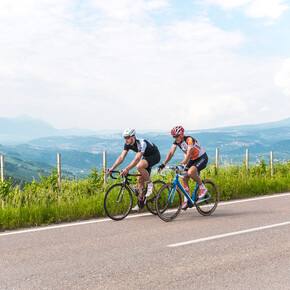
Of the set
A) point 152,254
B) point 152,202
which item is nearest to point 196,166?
point 152,202

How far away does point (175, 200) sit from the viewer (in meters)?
8.28

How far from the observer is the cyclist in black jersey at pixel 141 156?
7.67 meters

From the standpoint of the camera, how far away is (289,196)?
35.6 ft

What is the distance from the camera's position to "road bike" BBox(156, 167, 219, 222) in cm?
767

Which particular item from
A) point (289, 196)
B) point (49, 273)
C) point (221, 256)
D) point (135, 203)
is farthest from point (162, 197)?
point (289, 196)

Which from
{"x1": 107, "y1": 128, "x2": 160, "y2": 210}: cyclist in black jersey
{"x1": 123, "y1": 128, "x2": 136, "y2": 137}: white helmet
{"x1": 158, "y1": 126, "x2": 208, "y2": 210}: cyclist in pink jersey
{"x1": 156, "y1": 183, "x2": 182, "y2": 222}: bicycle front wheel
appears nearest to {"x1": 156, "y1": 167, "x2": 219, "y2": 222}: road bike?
{"x1": 156, "y1": 183, "x2": 182, "y2": 222}: bicycle front wheel

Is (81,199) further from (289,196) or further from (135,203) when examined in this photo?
(289,196)

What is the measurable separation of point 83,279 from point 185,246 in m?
1.85

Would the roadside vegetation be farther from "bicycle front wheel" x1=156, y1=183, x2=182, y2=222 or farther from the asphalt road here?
"bicycle front wheel" x1=156, y1=183, x2=182, y2=222

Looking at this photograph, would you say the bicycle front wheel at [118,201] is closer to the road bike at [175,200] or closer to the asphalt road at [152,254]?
the asphalt road at [152,254]

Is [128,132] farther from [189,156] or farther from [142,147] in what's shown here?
[189,156]

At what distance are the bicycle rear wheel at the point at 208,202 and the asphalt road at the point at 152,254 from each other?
39cm

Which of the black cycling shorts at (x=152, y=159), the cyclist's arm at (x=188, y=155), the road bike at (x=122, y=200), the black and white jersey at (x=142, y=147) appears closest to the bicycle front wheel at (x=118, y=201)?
the road bike at (x=122, y=200)

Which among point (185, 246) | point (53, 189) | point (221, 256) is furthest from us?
point (53, 189)
